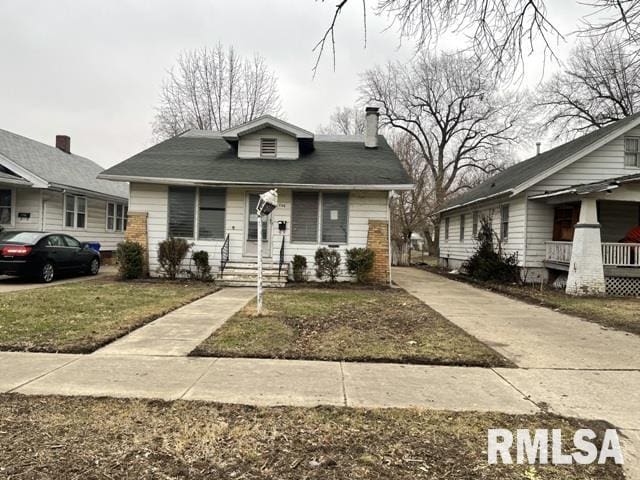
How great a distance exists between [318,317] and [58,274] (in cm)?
1038

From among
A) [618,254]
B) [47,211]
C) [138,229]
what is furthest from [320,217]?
[47,211]

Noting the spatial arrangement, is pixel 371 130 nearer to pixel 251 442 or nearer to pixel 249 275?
pixel 249 275

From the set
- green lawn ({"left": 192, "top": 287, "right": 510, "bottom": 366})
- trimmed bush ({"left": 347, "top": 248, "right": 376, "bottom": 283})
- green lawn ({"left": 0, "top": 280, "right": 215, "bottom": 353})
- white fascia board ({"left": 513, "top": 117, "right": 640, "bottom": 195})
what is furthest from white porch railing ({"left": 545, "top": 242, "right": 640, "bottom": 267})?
green lawn ({"left": 0, "top": 280, "right": 215, "bottom": 353})

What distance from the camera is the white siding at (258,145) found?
47.2 feet

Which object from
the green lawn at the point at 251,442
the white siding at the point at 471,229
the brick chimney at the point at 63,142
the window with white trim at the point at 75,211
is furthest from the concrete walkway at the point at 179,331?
the brick chimney at the point at 63,142

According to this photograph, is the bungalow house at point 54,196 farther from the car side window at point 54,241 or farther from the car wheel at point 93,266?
the car side window at point 54,241

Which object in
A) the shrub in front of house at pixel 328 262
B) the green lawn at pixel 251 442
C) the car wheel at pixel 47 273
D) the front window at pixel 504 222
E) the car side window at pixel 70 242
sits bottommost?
the green lawn at pixel 251 442

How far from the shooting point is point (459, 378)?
436cm

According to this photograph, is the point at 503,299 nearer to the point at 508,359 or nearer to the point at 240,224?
the point at 508,359

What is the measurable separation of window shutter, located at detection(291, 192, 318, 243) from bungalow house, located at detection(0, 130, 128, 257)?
1015 cm

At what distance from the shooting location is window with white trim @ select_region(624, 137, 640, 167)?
13734 mm

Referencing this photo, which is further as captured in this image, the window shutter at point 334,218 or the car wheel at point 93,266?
the car wheel at point 93,266

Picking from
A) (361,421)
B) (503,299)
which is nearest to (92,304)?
(361,421)

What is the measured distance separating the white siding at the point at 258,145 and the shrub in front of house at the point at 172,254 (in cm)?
397
